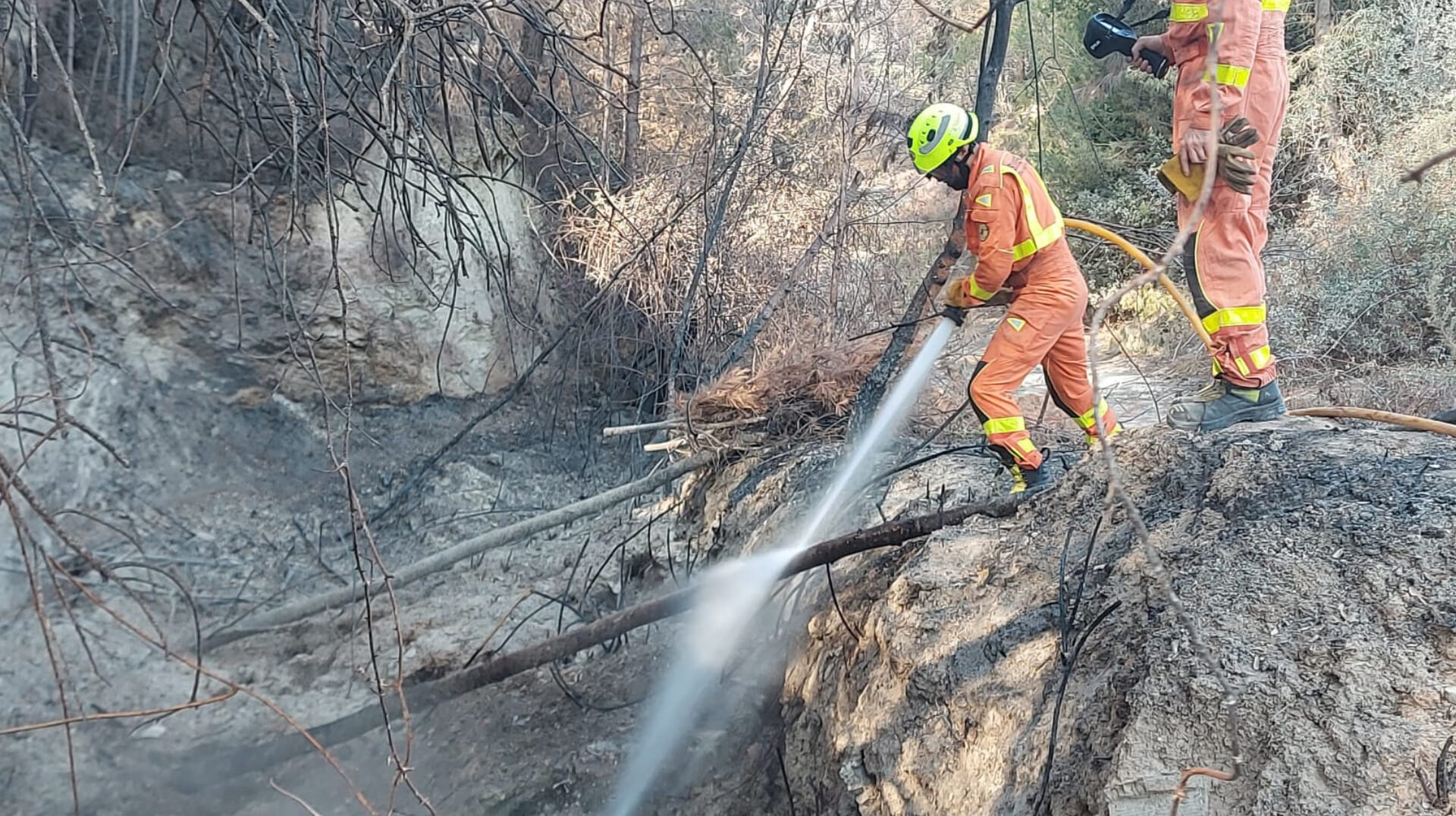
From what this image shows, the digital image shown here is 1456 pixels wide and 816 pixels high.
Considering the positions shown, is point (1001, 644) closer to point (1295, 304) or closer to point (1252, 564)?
point (1252, 564)

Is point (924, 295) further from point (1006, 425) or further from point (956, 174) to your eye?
point (1006, 425)

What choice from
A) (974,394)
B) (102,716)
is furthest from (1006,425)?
(102,716)

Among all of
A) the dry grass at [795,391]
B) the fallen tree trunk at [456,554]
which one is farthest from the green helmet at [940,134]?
the fallen tree trunk at [456,554]

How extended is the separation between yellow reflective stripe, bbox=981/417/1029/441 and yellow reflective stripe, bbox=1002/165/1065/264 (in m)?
0.67

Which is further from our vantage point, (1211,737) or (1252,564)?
(1252,564)

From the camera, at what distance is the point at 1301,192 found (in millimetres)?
9602

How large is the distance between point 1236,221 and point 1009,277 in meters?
0.92

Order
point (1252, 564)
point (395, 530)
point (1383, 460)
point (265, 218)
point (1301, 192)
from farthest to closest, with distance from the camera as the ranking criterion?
point (1301, 192) < point (395, 530) < point (265, 218) < point (1383, 460) < point (1252, 564)

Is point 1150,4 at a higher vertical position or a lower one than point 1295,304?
higher

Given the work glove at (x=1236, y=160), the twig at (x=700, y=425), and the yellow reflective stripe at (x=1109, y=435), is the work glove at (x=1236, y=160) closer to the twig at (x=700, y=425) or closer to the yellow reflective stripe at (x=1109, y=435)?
the yellow reflective stripe at (x=1109, y=435)

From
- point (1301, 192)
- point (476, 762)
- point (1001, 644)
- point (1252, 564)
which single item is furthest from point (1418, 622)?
point (1301, 192)

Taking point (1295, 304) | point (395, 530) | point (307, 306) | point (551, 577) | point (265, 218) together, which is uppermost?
point (307, 306)

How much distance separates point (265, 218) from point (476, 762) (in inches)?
111

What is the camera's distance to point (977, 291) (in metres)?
3.86
